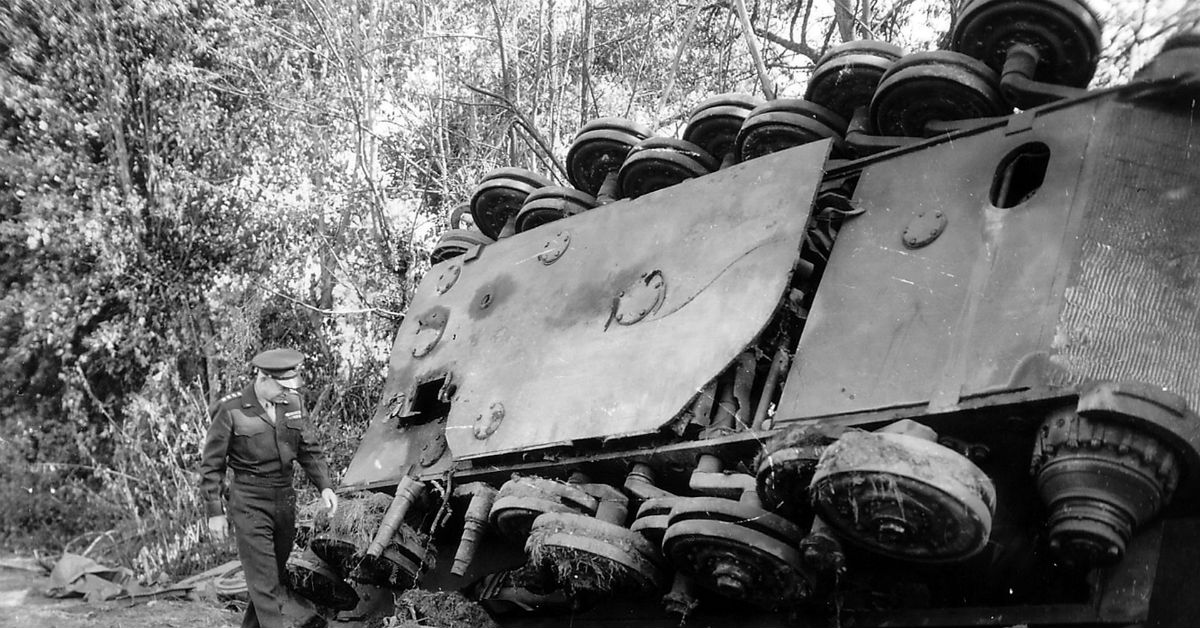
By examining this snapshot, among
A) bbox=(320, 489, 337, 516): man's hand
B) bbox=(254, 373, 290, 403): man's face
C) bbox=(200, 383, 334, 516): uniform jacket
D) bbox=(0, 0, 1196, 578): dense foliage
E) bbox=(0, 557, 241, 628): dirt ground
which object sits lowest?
bbox=(0, 557, 241, 628): dirt ground

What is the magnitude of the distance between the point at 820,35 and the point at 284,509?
810 cm

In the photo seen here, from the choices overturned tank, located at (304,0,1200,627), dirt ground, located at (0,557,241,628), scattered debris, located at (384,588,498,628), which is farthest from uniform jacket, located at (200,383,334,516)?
dirt ground, located at (0,557,241,628)

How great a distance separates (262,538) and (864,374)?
332 centimetres

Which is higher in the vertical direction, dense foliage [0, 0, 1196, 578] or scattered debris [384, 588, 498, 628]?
dense foliage [0, 0, 1196, 578]

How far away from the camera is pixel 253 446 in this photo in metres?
5.34

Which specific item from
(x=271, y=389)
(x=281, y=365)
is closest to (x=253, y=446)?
(x=271, y=389)

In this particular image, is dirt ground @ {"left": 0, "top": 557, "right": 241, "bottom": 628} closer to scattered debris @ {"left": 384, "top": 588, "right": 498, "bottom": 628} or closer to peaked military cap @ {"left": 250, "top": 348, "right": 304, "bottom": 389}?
peaked military cap @ {"left": 250, "top": 348, "right": 304, "bottom": 389}

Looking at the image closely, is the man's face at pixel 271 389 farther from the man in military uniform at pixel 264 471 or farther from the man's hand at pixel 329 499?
the man's hand at pixel 329 499

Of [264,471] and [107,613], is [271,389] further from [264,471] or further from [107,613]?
[107,613]

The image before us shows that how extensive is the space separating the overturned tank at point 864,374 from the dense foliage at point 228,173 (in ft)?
17.7

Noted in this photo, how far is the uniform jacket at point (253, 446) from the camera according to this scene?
5.30 m

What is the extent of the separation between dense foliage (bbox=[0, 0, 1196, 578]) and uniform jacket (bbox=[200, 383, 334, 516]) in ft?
14.5

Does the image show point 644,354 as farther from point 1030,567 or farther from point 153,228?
point 153,228

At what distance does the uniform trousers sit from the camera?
521cm
